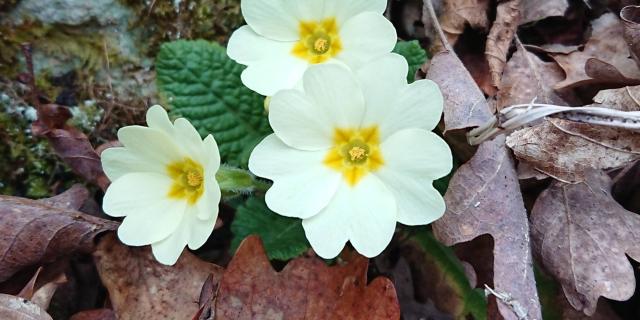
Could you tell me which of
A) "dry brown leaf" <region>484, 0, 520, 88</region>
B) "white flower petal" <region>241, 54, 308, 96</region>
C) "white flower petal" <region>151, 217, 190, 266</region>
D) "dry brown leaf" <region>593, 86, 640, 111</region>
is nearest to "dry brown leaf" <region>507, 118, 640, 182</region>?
"dry brown leaf" <region>593, 86, 640, 111</region>

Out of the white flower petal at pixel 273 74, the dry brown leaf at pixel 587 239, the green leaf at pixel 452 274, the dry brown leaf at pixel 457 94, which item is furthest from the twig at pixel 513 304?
the white flower petal at pixel 273 74

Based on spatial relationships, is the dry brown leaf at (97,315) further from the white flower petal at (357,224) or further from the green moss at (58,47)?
the green moss at (58,47)

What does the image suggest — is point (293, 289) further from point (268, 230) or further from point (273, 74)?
point (273, 74)

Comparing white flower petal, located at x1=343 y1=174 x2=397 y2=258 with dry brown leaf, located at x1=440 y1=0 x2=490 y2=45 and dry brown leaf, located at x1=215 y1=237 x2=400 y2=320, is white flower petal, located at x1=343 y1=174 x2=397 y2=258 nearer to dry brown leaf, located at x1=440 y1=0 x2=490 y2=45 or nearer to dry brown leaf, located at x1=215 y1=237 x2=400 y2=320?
dry brown leaf, located at x1=215 y1=237 x2=400 y2=320

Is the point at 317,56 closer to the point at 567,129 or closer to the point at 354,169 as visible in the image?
the point at 354,169

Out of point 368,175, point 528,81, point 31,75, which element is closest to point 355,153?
point 368,175

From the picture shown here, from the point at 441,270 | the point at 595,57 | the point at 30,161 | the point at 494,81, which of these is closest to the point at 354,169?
the point at 441,270
